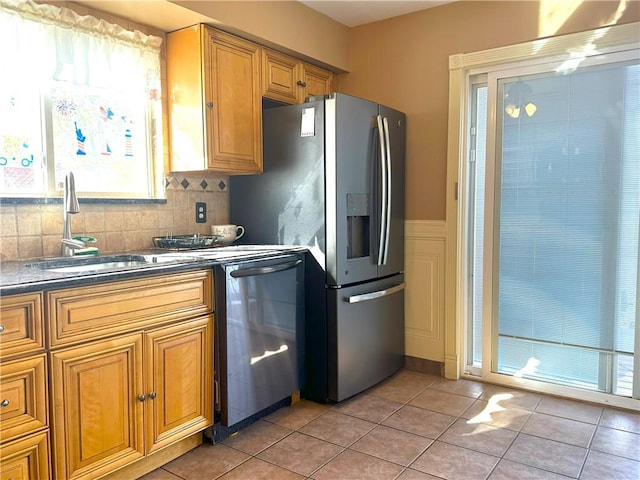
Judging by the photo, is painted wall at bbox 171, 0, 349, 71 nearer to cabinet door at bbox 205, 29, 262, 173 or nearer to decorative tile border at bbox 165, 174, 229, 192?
cabinet door at bbox 205, 29, 262, 173

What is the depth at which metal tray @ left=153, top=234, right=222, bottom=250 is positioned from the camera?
104 inches

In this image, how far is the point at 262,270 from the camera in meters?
2.44

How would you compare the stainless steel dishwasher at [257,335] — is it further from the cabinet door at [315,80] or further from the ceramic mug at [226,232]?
the cabinet door at [315,80]

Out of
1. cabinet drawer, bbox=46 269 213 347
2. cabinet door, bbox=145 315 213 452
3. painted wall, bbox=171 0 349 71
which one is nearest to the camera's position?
cabinet drawer, bbox=46 269 213 347

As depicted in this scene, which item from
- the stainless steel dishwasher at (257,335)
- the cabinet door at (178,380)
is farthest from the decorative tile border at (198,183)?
the cabinet door at (178,380)

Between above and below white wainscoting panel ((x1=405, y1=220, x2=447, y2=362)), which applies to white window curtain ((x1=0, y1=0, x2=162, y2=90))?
above

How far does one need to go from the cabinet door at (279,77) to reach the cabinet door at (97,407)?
1.76 metres

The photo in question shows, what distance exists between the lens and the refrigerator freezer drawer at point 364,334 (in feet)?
9.03

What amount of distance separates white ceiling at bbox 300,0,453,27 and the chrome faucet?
182cm

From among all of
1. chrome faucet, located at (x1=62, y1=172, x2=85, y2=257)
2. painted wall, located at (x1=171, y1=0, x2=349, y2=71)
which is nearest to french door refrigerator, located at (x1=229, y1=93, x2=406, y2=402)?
painted wall, located at (x1=171, y1=0, x2=349, y2=71)

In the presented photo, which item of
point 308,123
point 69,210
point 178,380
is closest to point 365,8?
point 308,123

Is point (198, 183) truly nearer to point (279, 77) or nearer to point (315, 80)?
point (279, 77)

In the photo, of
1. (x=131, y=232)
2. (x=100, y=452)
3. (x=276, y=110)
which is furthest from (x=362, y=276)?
(x=100, y=452)

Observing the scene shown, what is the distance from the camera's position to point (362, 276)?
9.57ft
